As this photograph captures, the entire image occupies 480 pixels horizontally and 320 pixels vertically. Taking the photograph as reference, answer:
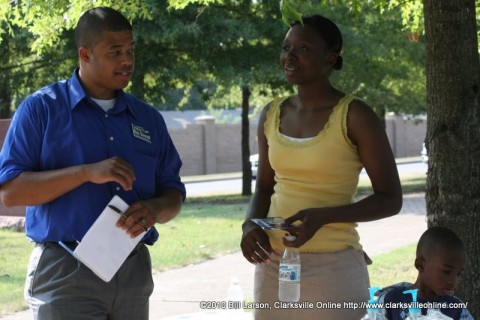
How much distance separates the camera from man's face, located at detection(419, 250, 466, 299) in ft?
12.2

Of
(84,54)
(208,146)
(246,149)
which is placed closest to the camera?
(84,54)

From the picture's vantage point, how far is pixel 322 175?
145 inches

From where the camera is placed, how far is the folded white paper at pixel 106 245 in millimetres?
3264

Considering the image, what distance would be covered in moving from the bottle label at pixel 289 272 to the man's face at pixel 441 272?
0.59m

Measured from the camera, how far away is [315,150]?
3670 mm

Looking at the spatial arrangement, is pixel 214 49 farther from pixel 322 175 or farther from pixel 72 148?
pixel 72 148

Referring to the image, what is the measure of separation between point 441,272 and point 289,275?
2.28ft

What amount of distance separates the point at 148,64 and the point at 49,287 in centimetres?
1620

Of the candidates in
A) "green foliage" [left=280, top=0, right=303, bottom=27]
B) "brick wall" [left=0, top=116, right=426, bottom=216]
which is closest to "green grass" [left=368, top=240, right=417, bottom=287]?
"green foliage" [left=280, top=0, right=303, bottom=27]

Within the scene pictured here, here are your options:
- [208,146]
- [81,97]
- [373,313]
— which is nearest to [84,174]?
[81,97]

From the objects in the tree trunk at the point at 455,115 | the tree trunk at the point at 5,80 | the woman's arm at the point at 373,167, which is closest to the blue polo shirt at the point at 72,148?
the woman's arm at the point at 373,167

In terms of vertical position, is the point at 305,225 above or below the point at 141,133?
below

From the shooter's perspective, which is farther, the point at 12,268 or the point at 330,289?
the point at 12,268

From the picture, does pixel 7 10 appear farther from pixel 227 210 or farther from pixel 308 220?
→ pixel 227 210
